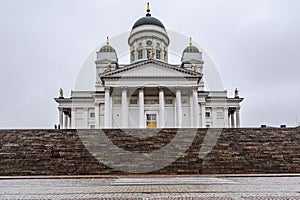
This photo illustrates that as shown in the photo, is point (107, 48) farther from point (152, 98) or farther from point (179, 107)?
point (179, 107)

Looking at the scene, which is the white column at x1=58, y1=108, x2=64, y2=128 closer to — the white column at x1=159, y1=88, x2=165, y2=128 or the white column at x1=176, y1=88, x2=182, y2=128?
the white column at x1=159, y1=88, x2=165, y2=128

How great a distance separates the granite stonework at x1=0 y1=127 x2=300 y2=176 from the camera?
18.2 m

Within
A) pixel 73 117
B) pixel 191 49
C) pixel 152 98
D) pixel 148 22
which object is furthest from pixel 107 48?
pixel 152 98

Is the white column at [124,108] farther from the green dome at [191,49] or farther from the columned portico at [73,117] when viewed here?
the green dome at [191,49]

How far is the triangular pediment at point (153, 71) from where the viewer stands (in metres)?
39.3

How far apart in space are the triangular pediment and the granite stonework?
1552cm

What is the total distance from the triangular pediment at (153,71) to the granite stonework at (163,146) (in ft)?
50.9

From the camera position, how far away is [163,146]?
2123cm

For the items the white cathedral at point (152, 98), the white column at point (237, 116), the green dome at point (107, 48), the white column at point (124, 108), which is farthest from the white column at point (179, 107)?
the green dome at point (107, 48)

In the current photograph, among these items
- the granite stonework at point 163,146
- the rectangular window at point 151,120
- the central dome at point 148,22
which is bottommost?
the granite stonework at point 163,146

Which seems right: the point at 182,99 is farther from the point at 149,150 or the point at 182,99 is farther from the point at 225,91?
the point at 149,150

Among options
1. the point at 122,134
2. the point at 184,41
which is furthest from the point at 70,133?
the point at 184,41

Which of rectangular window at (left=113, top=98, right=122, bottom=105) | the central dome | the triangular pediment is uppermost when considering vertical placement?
the central dome

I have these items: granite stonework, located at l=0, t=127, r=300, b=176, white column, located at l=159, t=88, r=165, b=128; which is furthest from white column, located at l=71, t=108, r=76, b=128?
granite stonework, located at l=0, t=127, r=300, b=176
